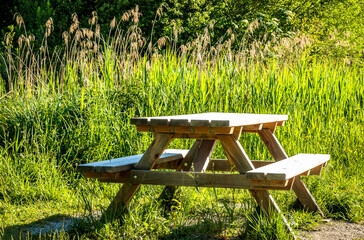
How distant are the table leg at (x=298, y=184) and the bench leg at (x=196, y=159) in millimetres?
513

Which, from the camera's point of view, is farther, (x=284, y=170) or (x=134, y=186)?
(x=134, y=186)

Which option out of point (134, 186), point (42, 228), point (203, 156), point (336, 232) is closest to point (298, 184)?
point (336, 232)

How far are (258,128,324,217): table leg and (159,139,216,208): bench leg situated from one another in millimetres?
513

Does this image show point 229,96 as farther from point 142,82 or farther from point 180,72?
point 142,82

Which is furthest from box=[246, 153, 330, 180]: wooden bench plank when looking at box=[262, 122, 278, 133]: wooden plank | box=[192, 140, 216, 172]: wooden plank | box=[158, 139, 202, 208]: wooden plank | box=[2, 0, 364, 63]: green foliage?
box=[2, 0, 364, 63]: green foliage

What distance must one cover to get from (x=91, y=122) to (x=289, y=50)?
3.36 metres

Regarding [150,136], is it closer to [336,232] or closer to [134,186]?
[134,186]

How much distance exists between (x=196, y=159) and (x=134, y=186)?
26.5 inches

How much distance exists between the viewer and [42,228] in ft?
13.4

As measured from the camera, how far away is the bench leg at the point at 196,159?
412 cm

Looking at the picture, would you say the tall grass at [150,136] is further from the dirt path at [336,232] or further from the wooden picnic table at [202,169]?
the wooden picnic table at [202,169]

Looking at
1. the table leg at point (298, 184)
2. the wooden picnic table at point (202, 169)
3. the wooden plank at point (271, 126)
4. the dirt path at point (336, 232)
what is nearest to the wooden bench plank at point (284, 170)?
the wooden picnic table at point (202, 169)

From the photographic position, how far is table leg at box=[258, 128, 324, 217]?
172 inches

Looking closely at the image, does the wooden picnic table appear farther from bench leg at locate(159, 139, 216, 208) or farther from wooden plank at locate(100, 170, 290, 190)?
bench leg at locate(159, 139, 216, 208)
